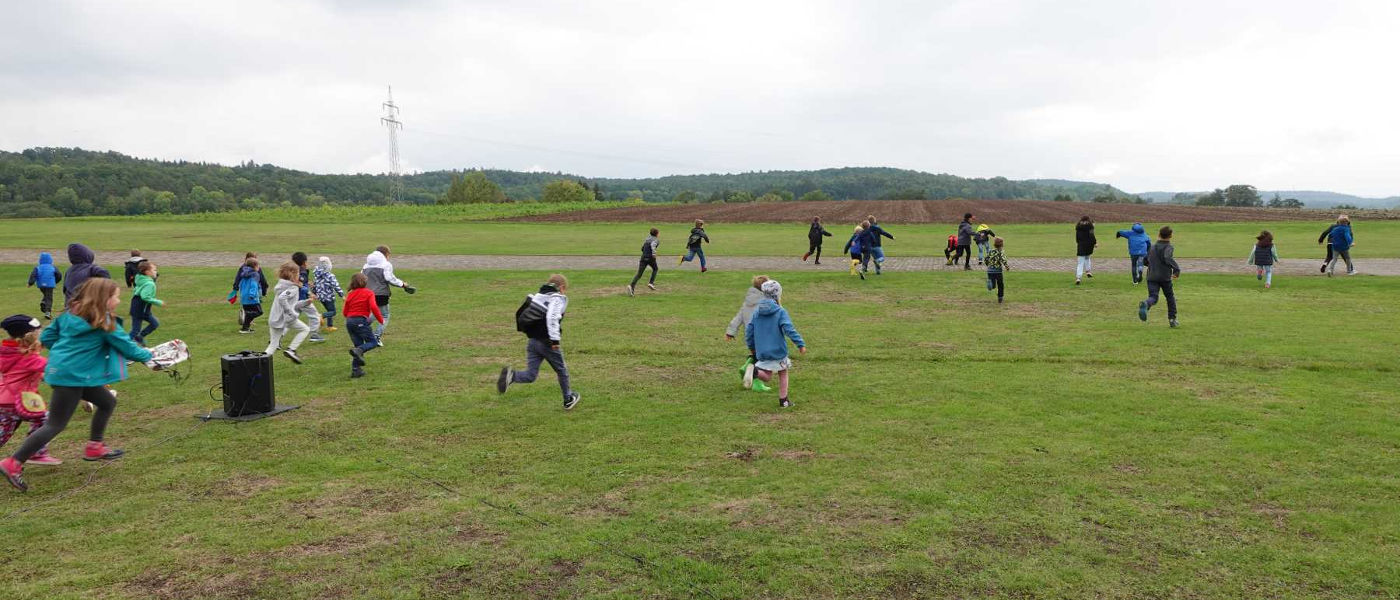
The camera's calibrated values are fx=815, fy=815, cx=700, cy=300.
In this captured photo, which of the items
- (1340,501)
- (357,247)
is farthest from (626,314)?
(357,247)

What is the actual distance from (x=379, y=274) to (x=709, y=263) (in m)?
17.3

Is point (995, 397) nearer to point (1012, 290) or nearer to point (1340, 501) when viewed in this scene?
point (1340, 501)

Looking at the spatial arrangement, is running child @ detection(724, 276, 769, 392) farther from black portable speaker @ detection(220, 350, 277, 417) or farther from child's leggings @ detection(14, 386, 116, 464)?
child's leggings @ detection(14, 386, 116, 464)

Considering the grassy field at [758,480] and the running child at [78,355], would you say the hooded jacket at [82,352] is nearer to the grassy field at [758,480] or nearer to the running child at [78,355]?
the running child at [78,355]

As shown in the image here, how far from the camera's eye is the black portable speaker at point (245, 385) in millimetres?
10268

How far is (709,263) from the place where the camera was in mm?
31297

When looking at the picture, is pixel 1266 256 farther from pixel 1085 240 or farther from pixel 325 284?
pixel 325 284

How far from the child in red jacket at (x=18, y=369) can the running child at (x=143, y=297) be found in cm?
597

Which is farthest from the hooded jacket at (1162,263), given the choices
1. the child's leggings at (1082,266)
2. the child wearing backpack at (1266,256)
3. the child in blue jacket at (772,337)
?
the child in blue jacket at (772,337)

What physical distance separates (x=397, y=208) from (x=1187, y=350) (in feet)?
274

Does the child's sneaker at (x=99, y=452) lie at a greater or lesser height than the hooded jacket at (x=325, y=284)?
lesser

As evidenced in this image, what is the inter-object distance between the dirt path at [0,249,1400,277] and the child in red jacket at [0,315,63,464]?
2197 cm

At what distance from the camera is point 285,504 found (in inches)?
295

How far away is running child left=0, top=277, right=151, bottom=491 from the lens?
777 centimetres
